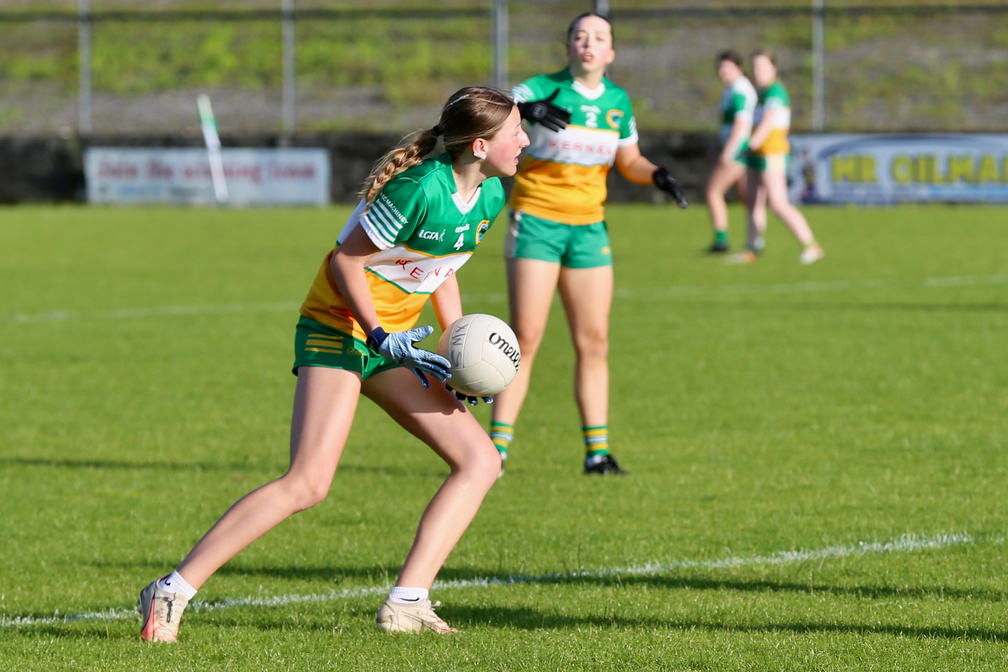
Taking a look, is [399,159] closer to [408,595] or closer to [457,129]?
[457,129]

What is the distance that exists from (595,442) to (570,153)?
4.72 feet

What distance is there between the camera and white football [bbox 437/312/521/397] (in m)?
5.03

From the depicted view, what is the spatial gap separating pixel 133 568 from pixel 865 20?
27.2 m

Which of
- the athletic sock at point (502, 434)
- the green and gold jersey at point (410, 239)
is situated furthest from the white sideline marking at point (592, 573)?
the athletic sock at point (502, 434)

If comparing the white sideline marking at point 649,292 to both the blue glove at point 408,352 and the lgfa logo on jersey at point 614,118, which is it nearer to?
the lgfa logo on jersey at point 614,118

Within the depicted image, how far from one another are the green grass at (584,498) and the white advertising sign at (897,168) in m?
11.2

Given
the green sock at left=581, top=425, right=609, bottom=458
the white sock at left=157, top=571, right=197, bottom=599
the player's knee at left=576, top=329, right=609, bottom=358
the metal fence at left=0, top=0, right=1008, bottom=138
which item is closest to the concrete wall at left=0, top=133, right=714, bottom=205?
the metal fence at left=0, top=0, right=1008, bottom=138

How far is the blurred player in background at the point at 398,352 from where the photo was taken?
483 centimetres

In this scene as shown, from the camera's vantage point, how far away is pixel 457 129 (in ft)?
16.1

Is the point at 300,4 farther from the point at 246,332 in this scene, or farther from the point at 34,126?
the point at 246,332

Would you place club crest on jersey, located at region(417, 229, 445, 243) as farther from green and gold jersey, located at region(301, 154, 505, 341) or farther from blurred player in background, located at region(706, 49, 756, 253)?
blurred player in background, located at region(706, 49, 756, 253)

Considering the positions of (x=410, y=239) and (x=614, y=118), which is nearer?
(x=410, y=239)

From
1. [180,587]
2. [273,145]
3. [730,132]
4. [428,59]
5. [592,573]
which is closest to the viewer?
[180,587]

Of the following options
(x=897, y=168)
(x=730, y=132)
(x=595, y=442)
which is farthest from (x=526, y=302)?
(x=897, y=168)
